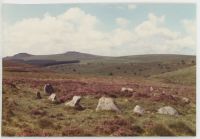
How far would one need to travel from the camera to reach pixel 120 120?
8.38 metres

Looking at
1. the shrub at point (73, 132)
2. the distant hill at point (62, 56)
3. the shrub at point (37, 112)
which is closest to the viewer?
the shrub at point (73, 132)

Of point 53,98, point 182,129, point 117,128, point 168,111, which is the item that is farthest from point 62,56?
point 182,129

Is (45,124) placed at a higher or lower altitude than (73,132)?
higher

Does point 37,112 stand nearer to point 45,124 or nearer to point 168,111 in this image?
point 45,124

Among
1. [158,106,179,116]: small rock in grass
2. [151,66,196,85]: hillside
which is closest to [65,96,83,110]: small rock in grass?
[158,106,179,116]: small rock in grass

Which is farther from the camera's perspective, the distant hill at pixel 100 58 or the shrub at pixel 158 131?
the distant hill at pixel 100 58

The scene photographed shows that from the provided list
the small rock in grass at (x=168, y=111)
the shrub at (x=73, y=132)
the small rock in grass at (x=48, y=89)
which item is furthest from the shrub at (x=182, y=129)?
the small rock in grass at (x=48, y=89)

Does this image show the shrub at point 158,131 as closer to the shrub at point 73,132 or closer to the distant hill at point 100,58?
the shrub at point 73,132

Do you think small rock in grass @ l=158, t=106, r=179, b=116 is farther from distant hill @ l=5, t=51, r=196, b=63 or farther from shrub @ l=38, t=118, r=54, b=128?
shrub @ l=38, t=118, r=54, b=128

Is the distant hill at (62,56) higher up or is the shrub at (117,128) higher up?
the distant hill at (62,56)

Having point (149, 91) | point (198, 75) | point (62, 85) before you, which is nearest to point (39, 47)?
point (62, 85)

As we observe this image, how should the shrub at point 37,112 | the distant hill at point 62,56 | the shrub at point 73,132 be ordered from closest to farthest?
the shrub at point 73,132 < the shrub at point 37,112 < the distant hill at point 62,56

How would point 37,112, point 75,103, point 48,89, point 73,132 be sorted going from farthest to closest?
point 48,89 < point 75,103 < point 37,112 < point 73,132

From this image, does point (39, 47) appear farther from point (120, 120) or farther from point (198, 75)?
point (198, 75)
